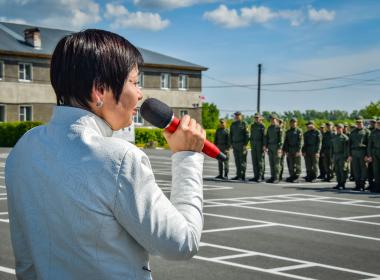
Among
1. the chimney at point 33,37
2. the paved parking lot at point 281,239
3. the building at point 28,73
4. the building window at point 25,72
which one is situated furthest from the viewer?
the chimney at point 33,37

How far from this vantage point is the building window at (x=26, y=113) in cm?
Result: 4631

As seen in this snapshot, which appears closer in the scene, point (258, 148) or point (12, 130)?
point (258, 148)

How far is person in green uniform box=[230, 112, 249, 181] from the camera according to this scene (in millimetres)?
21458

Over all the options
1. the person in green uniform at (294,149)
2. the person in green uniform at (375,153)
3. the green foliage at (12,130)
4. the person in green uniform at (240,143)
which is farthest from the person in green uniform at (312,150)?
the green foliage at (12,130)

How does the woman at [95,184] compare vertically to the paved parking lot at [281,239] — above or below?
above

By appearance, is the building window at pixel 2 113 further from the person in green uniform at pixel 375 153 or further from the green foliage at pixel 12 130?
the person in green uniform at pixel 375 153

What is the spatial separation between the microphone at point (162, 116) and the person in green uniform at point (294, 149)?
19253 mm

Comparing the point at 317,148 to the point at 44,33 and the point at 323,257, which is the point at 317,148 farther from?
the point at 44,33

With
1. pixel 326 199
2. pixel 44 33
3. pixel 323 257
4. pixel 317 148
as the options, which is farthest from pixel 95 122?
pixel 44 33

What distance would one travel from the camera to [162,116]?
2.14m

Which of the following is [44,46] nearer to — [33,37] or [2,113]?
[33,37]

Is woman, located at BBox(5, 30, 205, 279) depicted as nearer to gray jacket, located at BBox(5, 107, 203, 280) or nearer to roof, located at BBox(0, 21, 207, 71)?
gray jacket, located at BBox(5, 107, 203, 280)

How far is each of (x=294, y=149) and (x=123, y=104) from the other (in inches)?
787

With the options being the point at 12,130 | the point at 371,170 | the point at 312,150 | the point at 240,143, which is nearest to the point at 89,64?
the point at 371,170
